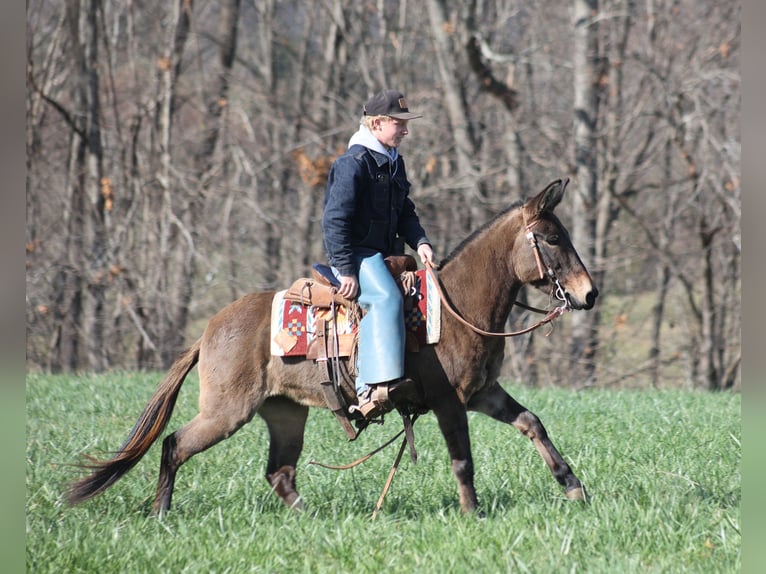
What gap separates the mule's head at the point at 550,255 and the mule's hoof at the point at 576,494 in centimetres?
119

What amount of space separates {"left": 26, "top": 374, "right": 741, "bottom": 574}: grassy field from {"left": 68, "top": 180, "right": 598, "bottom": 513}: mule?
31 centimetres

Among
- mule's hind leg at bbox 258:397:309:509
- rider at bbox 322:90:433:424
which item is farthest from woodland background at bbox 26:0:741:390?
rider at bbox 322:90:433:424

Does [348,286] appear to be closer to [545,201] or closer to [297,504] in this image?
[545,201]

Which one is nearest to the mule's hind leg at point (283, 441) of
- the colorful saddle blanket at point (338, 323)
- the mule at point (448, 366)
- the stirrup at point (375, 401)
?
the mule at point (448, 366)

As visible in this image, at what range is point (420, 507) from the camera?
19.9ft

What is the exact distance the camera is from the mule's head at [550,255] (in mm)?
5629

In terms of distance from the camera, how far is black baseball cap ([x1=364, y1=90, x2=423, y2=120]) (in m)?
5.76

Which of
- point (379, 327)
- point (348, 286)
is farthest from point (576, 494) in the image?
point (348, 286)

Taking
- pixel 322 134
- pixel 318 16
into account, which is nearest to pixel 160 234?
pixel 322 134

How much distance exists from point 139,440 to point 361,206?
7.00 ft

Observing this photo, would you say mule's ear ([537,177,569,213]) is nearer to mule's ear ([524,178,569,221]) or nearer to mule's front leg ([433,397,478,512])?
mule's ear ([524,178,569,221])

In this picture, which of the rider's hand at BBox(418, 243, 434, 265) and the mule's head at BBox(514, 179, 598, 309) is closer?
the mule's head at BBox(514, 179, 598, 309)

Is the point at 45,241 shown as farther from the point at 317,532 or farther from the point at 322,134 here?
the point at 317,532

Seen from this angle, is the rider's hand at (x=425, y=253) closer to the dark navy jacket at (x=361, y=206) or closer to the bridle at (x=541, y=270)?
the dark navy jacket at (x=361, y=206)
